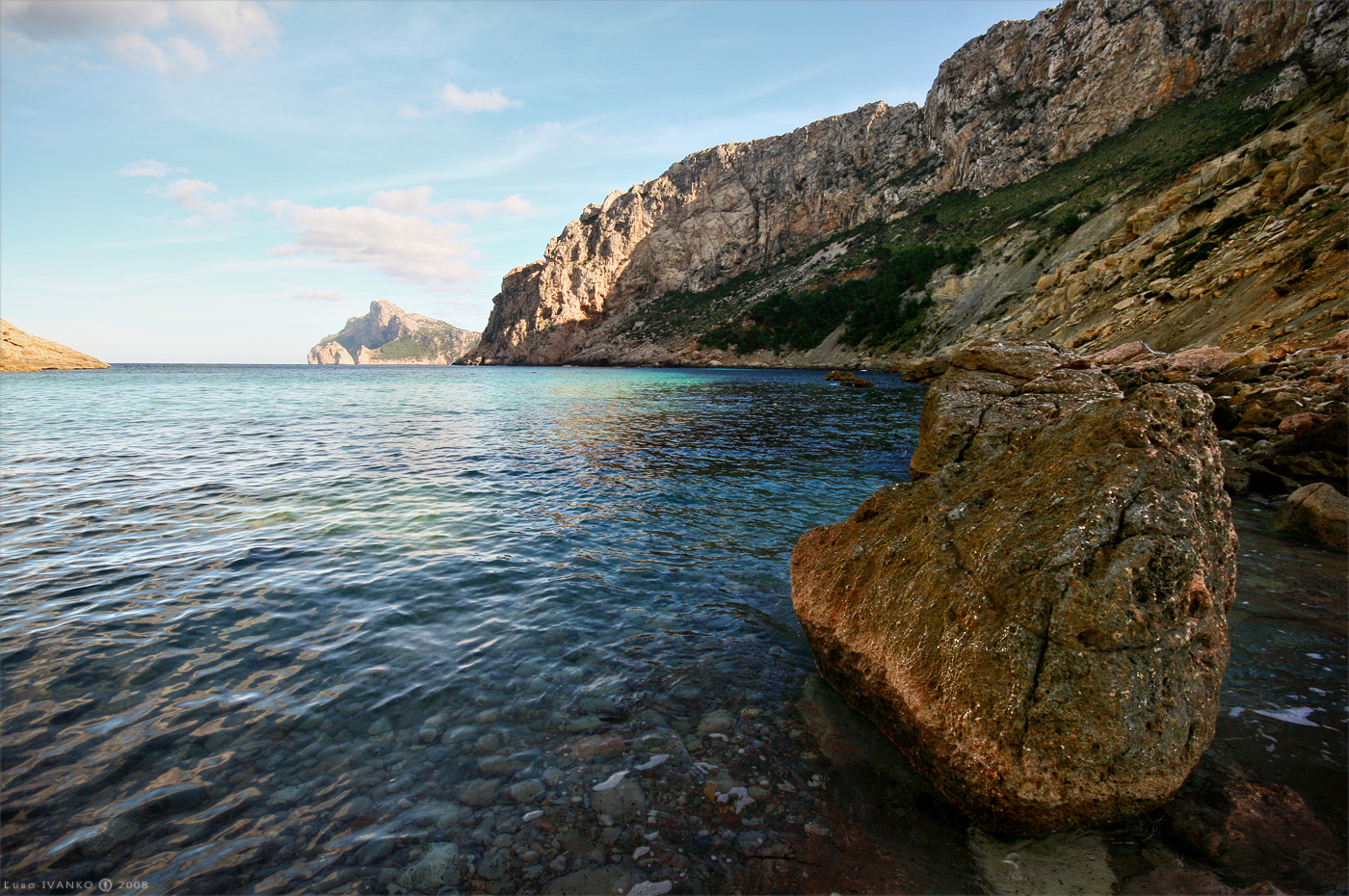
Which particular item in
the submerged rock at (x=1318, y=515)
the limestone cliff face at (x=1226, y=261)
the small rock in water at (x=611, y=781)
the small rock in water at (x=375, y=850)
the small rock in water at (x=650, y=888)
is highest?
the limestone cliff face at (x=1226, y=261)

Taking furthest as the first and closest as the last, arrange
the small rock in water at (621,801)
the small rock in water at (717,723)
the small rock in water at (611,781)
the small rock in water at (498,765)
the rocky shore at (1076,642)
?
the small rock in water at (717,723) < the small rock in water at (498,765) < the small rock in water at (611,781) < the small rock in water at (621,801) < the rocky shore at (1076,642)

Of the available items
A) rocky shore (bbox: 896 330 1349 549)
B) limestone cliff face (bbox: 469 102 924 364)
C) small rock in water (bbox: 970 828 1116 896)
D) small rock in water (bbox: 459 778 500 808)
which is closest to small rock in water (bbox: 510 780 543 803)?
small rock in water (bbox: 459 778 500 808)

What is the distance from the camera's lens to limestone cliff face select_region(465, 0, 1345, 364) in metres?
70.1

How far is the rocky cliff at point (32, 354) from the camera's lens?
311 feet

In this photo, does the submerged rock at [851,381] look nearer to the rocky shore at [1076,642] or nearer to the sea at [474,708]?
the sea at [474,708]

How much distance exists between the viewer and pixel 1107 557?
407cm

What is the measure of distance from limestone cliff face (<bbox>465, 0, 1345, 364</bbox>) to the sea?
281 ft

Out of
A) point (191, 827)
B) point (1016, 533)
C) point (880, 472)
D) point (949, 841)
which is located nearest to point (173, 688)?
point (191, 827)

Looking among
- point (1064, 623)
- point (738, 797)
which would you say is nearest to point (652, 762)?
point (738, 797)

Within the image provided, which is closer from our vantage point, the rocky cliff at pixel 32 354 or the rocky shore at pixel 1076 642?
the rocky shore at pixel 1076 642

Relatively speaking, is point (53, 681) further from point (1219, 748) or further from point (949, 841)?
point (1219, 748)

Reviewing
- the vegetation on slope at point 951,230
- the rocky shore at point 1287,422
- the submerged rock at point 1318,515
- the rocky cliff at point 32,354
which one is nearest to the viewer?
the submerged rock at point 1318,515

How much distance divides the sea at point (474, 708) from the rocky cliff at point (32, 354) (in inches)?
5212

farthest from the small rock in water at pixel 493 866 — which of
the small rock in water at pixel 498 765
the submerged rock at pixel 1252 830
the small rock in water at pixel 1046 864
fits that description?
the submerged rock at pixel 1252 830
